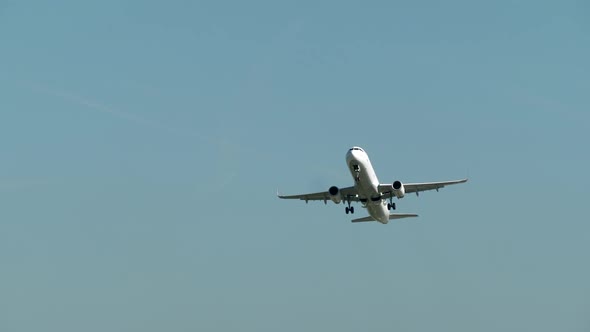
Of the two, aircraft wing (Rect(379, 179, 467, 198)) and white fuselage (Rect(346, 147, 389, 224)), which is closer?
white fuselage (Rect(346, 147, 389, 224))

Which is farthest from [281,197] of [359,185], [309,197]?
[359,185]

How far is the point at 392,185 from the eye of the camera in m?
119

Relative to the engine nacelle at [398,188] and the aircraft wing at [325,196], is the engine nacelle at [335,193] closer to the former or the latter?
the aircraft wing at [325,196]

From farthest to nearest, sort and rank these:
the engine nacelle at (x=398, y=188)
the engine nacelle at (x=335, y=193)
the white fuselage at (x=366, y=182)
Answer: the engine nacelle at (x=335, y=193)
the engine nacelle at (x=398, y=188)
the white fuselage at (x=366, y=182)

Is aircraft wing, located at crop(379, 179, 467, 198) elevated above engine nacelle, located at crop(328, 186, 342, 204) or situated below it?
above

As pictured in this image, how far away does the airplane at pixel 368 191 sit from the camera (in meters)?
115

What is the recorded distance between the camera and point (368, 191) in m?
118

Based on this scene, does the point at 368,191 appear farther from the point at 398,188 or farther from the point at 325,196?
the point at 325,196

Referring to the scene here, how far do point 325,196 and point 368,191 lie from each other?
29.5ft

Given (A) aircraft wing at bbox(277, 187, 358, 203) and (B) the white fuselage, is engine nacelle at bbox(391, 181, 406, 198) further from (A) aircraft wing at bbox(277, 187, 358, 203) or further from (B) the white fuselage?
(A) aircraft wing at bbox(277, 187, 358, 203)

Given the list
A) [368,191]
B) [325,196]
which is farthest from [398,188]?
[325,196]

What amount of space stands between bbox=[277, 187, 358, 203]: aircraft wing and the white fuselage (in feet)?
2.74

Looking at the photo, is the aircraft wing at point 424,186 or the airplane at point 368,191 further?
the aircraft wing at point 424,186

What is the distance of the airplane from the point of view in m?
115
